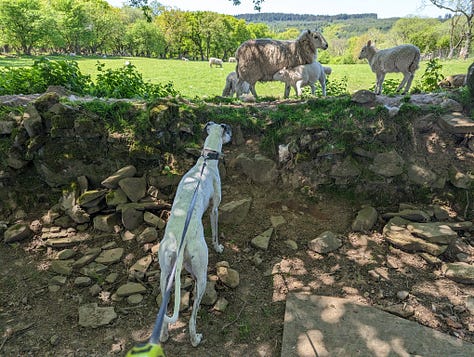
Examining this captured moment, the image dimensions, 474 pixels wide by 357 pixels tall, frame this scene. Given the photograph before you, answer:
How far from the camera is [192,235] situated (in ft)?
9.45

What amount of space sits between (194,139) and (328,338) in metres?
4.05

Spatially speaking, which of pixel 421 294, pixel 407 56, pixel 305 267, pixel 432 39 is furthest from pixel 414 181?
pixel 432 39

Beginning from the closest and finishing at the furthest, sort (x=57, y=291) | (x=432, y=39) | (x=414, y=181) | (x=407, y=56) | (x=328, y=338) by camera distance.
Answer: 1. (x=328, y=338)
2. (x=57, y=291)
3. (x=414, y=181)
4. (x=407, y=56)
5. (x=432, y=39)

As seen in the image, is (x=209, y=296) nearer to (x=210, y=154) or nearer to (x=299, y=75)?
(x=210, y=154)

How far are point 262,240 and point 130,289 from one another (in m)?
2.05

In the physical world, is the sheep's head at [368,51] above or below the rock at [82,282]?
above

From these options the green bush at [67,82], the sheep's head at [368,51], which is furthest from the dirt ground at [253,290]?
the sheep's head at [368,51]

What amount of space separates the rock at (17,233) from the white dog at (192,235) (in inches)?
125

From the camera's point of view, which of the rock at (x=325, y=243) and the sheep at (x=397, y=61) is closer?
the rock at (x=325, y=243)

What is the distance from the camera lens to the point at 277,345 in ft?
10.6

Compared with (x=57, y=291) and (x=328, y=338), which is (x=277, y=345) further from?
(x=57, y=291)

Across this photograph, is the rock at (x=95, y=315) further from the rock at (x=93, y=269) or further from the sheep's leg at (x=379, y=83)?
the sheep's leg at (x=379, y=83)

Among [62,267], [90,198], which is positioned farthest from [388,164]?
[62,267]

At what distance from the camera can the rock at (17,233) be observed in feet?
15.3
